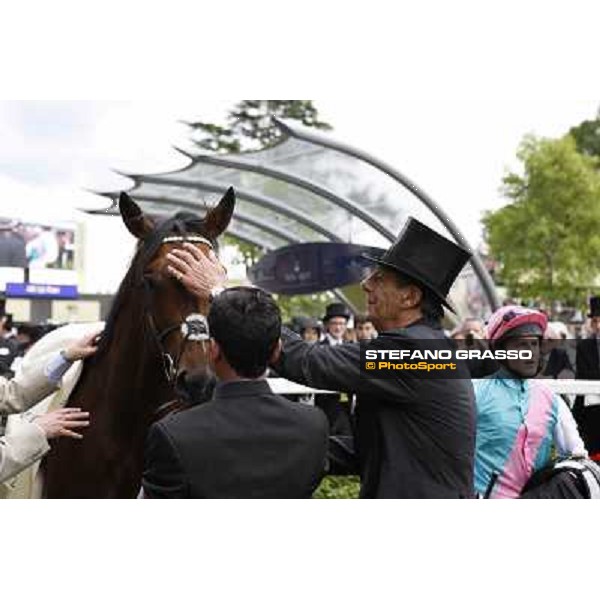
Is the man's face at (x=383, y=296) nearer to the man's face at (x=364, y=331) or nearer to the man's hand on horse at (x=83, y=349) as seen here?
the man's hand on horse at (x=83, y=349)

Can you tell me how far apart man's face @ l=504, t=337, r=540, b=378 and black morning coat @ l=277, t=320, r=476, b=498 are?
0.98 m

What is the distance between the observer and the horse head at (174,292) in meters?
3.27

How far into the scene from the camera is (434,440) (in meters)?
2.85

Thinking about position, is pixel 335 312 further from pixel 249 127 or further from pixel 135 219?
pixel 135 219

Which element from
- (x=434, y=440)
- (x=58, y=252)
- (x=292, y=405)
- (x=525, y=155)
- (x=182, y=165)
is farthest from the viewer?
(x=182, y=165)

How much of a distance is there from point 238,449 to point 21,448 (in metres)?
1.26

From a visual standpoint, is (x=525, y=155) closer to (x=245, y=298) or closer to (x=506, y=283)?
(x=506, y=283)

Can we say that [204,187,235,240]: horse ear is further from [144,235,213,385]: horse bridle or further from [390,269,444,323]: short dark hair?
[390,269,444,323]: short dark hair

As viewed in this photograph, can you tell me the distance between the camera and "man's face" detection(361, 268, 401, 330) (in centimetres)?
303

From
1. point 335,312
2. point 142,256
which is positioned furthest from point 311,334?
point 142,256

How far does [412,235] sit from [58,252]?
8.54m

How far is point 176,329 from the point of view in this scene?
341 cm

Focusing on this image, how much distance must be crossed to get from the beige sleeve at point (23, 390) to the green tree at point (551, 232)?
8.80 metres

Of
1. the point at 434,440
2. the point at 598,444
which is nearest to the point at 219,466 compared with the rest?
the point at 434,440
